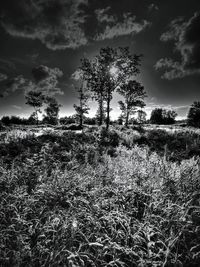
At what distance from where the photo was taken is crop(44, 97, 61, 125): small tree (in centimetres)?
5603

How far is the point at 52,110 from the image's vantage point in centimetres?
5634

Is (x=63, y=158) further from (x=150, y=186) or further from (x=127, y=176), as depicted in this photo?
(x=150, y=186)

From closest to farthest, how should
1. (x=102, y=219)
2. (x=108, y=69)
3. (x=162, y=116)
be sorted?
1. (x=102, y=219)
2. (x=108, y=69)
3. (x=162, y=116)

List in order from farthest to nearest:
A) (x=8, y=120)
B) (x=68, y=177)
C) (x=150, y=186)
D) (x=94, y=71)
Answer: (x=8, y=120), (x=94, y=71), (x=68, y=177), (x=150, y=186)

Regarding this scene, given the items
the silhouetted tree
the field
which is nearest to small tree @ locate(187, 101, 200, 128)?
the silhouetted tree

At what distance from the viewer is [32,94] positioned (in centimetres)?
5384

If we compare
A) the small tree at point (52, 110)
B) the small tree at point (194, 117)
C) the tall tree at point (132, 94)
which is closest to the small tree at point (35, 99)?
the small tree at point (52, 110)

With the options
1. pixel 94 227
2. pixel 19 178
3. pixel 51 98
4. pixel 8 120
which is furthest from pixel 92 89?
pixel 8 120

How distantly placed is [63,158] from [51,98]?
53687 millimetres

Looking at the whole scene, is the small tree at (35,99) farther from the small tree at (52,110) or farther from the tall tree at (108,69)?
the tall tree at (108,69)

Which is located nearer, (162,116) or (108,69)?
(108,69)

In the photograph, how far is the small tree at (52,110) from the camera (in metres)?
56.0

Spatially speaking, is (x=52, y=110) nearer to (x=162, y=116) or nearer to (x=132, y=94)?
(x=132, y=94)

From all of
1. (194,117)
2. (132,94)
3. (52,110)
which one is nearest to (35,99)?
(52,110)
